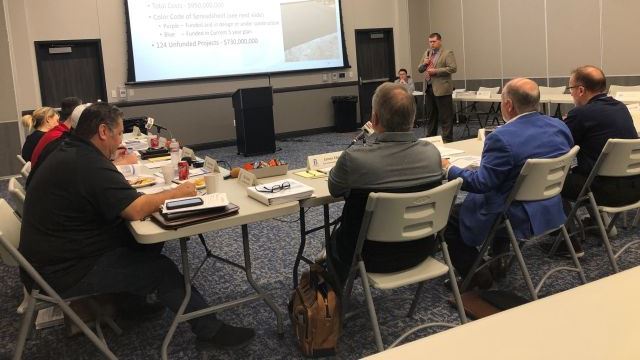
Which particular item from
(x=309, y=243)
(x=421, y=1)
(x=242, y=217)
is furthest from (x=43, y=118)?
(x=421, y=1)

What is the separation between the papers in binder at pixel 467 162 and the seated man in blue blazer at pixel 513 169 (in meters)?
0.14

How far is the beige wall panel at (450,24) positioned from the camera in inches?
414

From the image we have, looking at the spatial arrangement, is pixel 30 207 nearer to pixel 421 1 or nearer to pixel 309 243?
pixel 309 243

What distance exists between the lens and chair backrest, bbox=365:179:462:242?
6.64 ft

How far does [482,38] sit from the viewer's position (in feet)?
33.0

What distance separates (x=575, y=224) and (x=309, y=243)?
1.80 meters

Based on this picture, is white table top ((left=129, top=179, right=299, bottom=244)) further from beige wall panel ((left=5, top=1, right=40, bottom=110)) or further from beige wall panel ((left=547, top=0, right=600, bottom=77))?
beige wall panel ((left=547, top=0, right=600, bottom=77))

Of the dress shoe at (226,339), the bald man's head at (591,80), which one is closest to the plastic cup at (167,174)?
the dress shoe at (226,339)

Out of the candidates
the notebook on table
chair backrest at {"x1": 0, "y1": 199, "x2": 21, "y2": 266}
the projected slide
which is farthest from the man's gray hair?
the projected slide

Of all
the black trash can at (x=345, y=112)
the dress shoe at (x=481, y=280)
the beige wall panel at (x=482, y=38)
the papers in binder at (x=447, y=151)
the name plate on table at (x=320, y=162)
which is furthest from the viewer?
the black trash can at (x=345, y=112)

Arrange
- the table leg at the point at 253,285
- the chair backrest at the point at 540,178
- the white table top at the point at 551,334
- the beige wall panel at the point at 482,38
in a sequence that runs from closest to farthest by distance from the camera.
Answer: the white table top at the point at 551,334 → the chair backrest at the point at 540,178 → the table leg at the point at 253,285 → the beige wall panel at the point at 482,38

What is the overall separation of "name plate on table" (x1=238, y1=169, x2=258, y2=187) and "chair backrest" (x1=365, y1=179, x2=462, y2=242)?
0.80 metres

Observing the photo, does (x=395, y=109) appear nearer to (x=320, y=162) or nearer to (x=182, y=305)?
(x=320, y=162)

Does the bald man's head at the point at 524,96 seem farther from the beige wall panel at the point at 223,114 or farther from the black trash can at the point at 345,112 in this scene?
the black trash can at the point at 345,112
